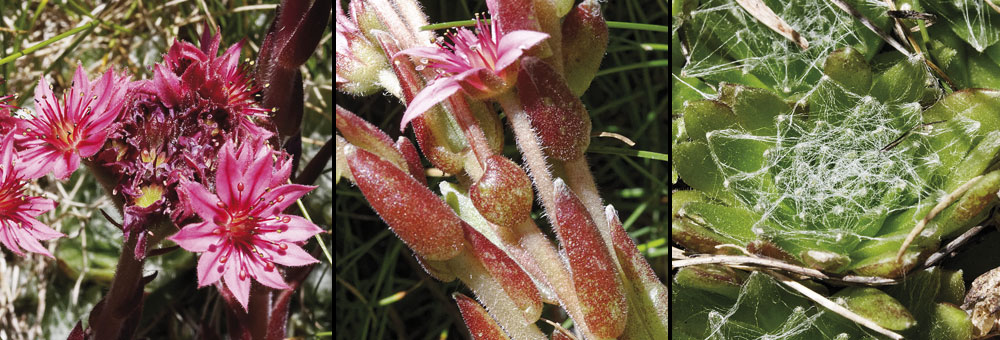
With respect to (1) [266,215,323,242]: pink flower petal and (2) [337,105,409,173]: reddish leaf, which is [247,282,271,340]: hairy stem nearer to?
(1) [266,215,323,242]: pink flower petal

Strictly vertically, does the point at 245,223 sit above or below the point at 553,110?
below

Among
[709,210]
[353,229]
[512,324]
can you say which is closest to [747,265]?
[709,210]

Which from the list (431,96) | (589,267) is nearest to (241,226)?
(431,96)

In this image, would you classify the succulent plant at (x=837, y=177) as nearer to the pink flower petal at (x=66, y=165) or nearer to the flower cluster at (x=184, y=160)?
the flower cluster at (x=184, y=160)

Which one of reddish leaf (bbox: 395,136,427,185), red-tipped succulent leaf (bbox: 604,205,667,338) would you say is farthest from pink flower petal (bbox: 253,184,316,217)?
red-tipped succulent leaf (bbox: 604,205,667,338)

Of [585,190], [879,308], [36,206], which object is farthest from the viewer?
[36,206]

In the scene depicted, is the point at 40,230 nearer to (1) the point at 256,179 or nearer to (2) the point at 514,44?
(1) the point at 256,179

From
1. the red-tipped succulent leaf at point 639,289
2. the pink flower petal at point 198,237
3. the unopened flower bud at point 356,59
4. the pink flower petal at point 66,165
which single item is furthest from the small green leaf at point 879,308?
the pink flower petal at point 66,165

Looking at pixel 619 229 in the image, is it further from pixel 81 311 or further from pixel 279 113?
pixel 81 311
